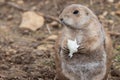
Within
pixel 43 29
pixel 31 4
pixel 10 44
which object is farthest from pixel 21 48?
pixel 31 4

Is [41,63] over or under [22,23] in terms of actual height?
under

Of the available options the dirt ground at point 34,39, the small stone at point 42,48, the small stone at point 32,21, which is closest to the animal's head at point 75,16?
the dirt ground at point 34,39

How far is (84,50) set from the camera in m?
4.96

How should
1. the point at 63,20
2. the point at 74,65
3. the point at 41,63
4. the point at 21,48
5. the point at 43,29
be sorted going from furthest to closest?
the point at 43,29 → the point at 21,48 → the point at 41,63 → the point at 74,65 → the point at 63,20

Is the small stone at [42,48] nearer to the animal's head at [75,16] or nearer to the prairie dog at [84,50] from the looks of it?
the prairie dog at [84,50]

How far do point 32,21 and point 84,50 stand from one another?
98.3 inches

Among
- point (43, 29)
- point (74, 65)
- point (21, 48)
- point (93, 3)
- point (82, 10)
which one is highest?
point (93, 3)

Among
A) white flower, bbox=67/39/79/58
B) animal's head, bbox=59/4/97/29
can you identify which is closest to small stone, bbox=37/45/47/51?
white flower, bbox=67/39/79/58

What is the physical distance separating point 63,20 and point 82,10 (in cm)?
31

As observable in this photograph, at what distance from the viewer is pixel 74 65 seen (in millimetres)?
5062

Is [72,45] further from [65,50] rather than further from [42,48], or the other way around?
[42,48]

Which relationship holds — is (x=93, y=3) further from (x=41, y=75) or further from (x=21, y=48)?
(x=41, y=75)

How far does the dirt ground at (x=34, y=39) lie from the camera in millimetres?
5867

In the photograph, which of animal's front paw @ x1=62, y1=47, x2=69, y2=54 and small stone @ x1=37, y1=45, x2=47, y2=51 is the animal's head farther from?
small stone @ x1=37, y1=45, x2=47, y2=51
